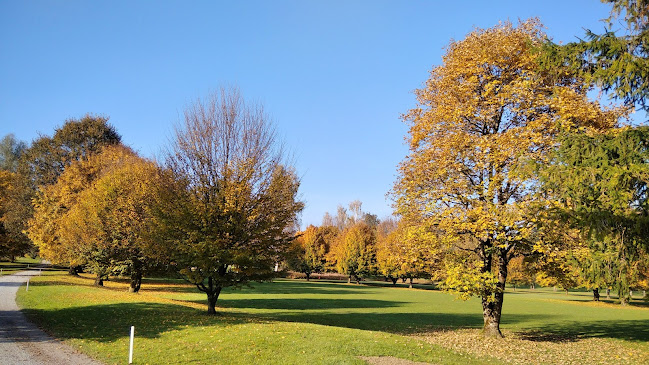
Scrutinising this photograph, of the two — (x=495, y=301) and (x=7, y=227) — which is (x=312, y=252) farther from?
(x=495, y=301)

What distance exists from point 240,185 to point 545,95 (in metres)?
13.1

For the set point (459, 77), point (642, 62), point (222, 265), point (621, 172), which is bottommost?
point (222, 265)

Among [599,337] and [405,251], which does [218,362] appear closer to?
[405,251]

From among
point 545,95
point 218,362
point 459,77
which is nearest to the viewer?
point 218,362

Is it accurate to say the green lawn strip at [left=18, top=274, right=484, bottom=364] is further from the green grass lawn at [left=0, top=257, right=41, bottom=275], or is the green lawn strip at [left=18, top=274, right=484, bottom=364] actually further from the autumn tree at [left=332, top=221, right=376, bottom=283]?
the autumn tree at [left=332, top=221, right=376, bottom=283]

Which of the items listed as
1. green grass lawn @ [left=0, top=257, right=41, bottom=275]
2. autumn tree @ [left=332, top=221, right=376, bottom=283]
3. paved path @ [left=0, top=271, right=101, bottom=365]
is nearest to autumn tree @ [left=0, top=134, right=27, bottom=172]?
green grass lawn @ [left=0, top=257, right=41, bottom=275]

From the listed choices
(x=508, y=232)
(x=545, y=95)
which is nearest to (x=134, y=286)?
(x=508, y=232)

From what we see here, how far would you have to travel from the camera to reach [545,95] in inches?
639

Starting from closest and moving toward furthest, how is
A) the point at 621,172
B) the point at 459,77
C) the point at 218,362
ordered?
1. the point at 621,172
2. the point at 218,362
3. the point at 459,77

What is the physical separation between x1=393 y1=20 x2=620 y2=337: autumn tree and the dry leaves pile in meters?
1.25

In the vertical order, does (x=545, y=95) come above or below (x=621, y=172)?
above

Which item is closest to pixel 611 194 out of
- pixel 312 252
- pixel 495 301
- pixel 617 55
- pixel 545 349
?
pixel 617 55

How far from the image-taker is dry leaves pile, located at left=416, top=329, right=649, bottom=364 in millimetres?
13959

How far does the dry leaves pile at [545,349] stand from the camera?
1396 centimetres
